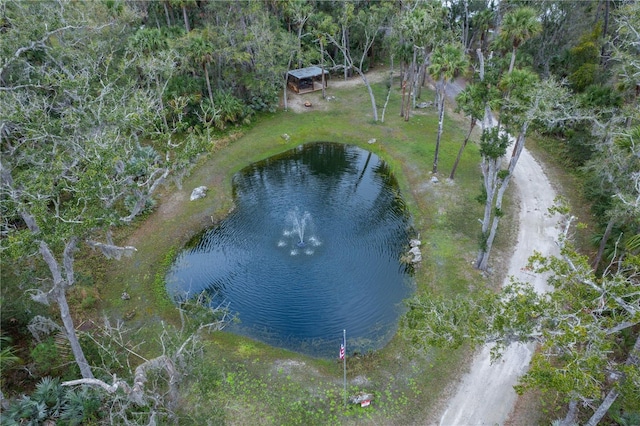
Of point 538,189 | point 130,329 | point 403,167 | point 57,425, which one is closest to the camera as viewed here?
point 57,425

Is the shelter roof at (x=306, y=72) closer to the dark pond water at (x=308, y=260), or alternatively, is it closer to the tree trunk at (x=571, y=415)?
the dark pond water at (x=308, y=260)

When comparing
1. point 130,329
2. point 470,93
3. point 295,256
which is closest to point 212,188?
point 295,256

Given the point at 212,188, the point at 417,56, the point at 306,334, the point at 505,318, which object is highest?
the point at 417,56

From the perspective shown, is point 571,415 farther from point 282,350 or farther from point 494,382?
point 282,350

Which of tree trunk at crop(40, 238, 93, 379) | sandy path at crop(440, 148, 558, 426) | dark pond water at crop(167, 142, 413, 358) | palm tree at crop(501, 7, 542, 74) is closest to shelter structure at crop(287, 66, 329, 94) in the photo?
dark pond water at crop(167, 142, 413, 358)

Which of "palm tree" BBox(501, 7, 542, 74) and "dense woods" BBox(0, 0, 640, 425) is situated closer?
"dense woods" BBox(0, 0, 640, 425)

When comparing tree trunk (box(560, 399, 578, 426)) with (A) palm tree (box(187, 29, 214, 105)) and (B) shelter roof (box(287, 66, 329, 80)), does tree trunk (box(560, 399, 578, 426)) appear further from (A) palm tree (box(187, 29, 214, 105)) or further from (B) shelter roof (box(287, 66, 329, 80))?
(B) shelter roof (box(287, 66, 329, 80))

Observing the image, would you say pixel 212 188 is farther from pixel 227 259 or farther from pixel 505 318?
pixel 505 318
